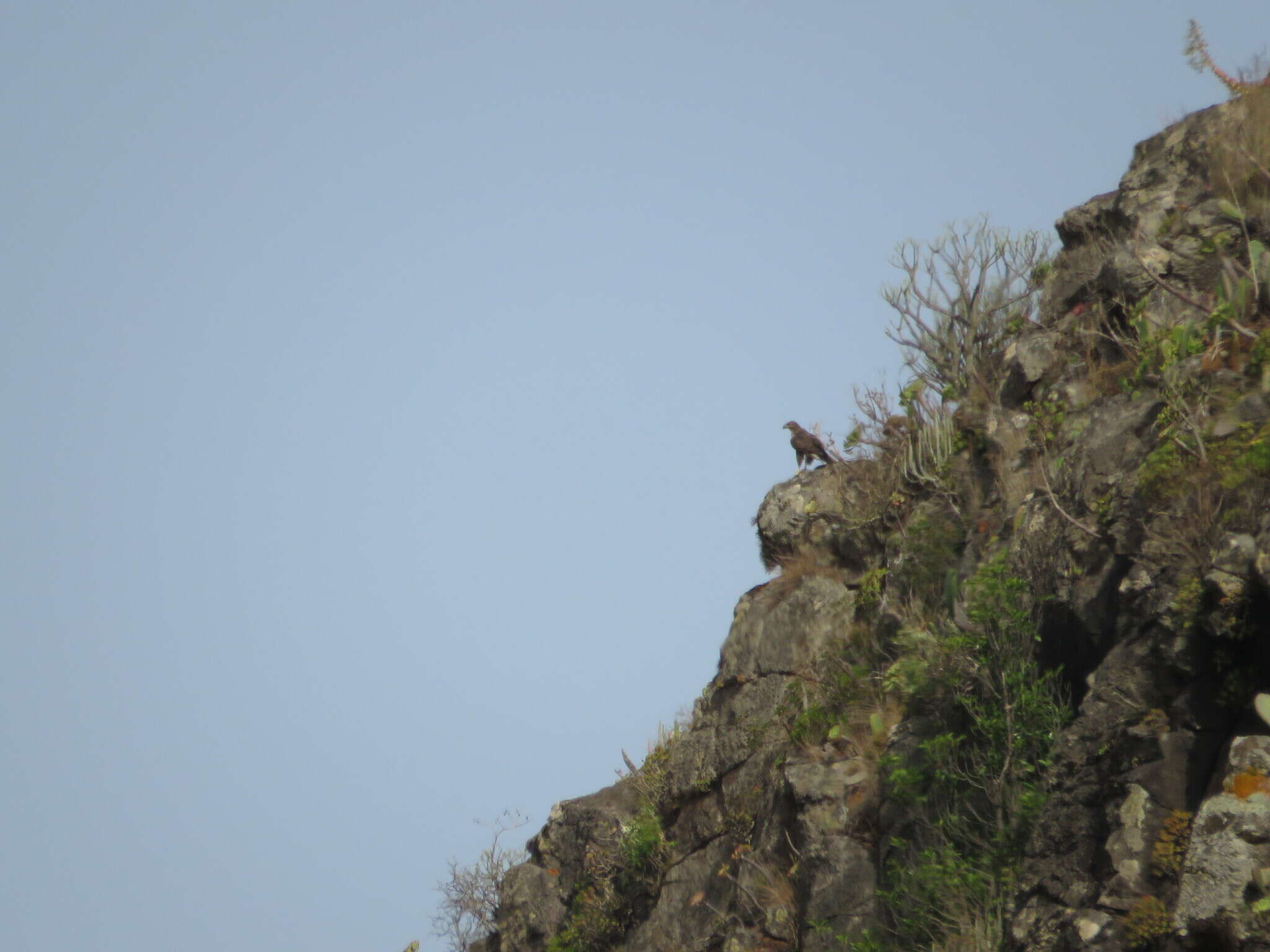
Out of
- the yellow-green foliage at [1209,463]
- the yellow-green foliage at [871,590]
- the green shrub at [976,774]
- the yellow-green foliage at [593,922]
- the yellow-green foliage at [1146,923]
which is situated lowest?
the yellow-green foliage at [1146,923]

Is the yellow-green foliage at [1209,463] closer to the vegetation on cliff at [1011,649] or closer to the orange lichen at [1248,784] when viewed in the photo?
the vegetation on cliff at [1011,649]

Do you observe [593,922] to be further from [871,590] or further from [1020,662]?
[1020,662]

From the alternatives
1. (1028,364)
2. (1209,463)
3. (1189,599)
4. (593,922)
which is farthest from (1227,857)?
(593,922)

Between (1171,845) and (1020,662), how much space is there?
2.75 metres

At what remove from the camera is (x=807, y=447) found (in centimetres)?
1844

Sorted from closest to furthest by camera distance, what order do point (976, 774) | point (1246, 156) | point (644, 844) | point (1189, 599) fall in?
point (1189, 599), point (976, 774), point (1246, 156), point (644, 844)

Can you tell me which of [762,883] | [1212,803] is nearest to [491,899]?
[762,883]

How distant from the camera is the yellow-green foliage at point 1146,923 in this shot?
696 centimetres

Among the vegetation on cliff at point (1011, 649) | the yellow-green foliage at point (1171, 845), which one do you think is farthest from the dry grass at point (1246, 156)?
the yellow-green foliage at point (1171, 845)

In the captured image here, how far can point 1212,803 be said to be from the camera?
6875 millimetres

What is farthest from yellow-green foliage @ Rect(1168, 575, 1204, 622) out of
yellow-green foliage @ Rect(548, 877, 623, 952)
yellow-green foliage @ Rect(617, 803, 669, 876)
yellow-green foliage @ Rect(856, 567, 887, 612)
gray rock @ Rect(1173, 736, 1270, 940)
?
yellow-green foliage @ Rect(548, 877, 623, 952)

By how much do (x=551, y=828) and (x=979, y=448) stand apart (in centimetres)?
917

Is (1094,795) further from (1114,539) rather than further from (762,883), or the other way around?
(762,883)

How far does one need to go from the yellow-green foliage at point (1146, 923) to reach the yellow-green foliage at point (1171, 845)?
21 cm
